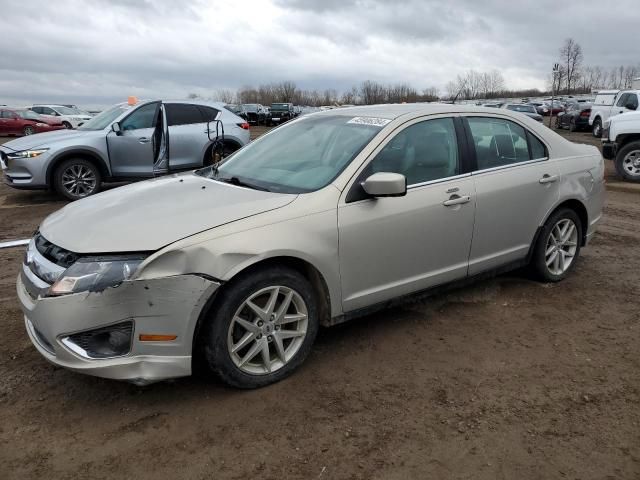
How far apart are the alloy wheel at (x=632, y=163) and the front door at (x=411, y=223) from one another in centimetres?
916

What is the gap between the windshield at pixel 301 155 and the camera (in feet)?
11.3

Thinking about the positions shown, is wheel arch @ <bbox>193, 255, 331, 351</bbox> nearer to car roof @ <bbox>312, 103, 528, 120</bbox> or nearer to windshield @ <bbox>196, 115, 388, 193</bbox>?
windshield @ <bbox>196, 115, 388, 193</bbox>

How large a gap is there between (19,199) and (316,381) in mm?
8491

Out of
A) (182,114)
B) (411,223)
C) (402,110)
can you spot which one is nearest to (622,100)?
(182,114)

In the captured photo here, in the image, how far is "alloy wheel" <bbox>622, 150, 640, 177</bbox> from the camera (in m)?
11.2

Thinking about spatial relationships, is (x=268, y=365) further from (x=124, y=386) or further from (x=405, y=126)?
(x=405, y=126)

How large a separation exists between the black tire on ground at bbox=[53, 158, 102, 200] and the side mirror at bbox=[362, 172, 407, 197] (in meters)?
7.14

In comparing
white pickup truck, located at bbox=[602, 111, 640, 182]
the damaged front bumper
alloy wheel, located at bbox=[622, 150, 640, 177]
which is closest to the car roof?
the damaged front bumper

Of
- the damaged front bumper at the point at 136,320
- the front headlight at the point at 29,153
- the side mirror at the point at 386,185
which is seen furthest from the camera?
the front headlight at the point at 29,153

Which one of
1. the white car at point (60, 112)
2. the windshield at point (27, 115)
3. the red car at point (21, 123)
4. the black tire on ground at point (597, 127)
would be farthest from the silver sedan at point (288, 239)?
the white car at point (60, 112)

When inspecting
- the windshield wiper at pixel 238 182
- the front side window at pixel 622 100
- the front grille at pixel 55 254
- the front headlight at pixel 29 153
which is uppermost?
the front side window at pixel 622 100

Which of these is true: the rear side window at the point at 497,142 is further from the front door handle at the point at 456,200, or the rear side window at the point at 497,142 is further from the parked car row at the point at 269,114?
the parked car row at the point at 269,114

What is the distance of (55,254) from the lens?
2861mm

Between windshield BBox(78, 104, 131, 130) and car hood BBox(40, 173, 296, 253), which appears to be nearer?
car hood BBox(40, 173, 296, 253)
